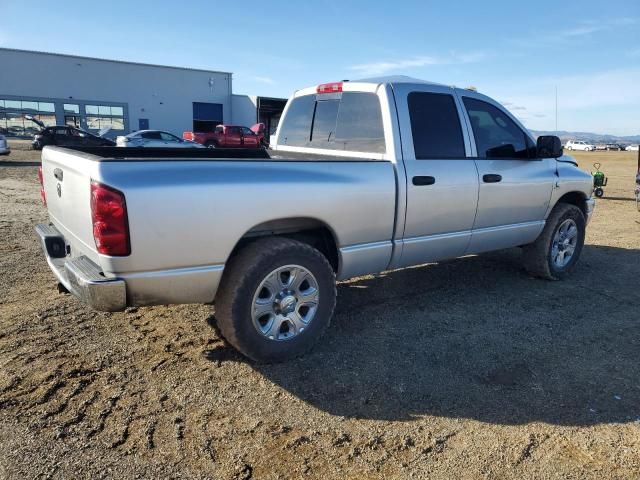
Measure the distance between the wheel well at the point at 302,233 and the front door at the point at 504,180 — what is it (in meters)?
1.56

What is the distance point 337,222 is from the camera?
367cm

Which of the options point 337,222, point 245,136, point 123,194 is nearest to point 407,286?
point 337,222

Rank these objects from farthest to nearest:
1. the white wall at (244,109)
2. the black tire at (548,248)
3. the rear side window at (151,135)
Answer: the white wall at (244,109), the rear side window at (151,135), the black tire at (548,248)

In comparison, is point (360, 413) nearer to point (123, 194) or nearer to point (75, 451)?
point (75, 451)

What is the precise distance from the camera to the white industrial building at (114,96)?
37.6 meters

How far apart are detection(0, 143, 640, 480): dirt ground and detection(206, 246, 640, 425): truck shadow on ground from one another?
1 cm

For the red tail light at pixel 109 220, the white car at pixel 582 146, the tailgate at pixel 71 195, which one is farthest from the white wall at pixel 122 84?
the white car at pixel 582 146

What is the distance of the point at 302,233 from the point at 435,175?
1251 millimetres

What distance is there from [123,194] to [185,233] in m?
0.42

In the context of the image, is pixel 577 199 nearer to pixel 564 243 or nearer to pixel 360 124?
pixel 564 243

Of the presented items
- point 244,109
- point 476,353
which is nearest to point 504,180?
point 476,353

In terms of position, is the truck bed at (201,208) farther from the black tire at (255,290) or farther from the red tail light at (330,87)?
the red tail light at (330,87)

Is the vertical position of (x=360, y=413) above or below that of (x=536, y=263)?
below

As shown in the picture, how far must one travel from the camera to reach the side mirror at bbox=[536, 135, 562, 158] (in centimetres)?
501
